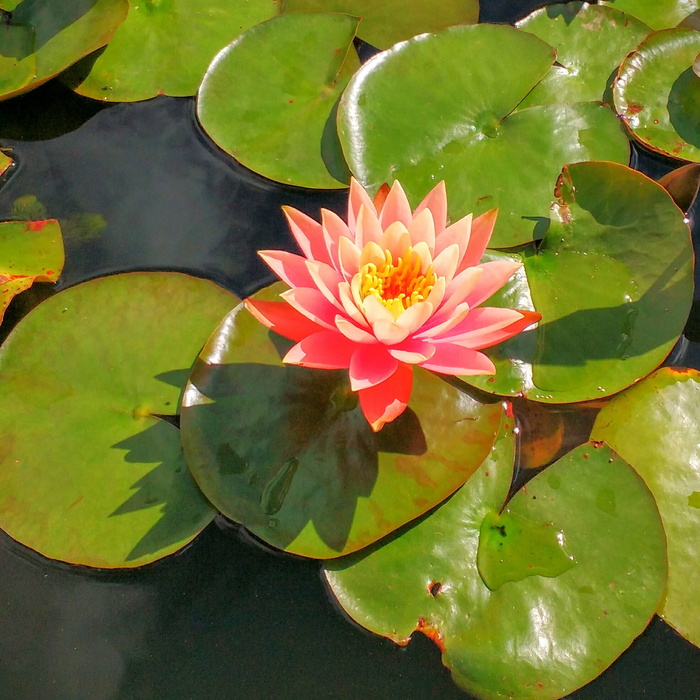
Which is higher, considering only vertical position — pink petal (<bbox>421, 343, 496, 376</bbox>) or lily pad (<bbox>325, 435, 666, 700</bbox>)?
pink petal (<bbox>421, 343, 496, 376</bbox>)

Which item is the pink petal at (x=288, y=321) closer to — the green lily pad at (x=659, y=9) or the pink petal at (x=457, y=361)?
the pink petal at (x=457, y=361)

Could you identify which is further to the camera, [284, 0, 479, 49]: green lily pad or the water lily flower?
[284, 0, 479, 49]: green lily pad

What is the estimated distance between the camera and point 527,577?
1709 mm

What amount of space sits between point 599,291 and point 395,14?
1653 mm

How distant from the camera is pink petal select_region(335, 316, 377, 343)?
4.67ft

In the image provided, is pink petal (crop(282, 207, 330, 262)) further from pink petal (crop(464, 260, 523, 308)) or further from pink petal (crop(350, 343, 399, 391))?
pink petal (crop(464, 260, 523, 308))

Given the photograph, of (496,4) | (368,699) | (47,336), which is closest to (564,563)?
(368,699)

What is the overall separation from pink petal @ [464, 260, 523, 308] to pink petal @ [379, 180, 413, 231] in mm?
275

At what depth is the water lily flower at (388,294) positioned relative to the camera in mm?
1501

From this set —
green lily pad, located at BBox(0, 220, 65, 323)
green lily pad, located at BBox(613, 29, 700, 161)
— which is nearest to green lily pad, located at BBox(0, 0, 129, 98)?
green lily pad, located at BBox(0, 220, 65, 323)

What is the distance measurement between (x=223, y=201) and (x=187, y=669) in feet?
5.84

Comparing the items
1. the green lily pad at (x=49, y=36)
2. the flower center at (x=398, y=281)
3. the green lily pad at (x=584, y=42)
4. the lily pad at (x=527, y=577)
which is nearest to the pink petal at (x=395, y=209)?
the flower center at (x=398, y=281)

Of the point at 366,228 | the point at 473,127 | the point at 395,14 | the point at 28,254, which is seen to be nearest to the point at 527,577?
the point at 366,228

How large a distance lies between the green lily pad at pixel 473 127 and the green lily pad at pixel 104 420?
884mm
